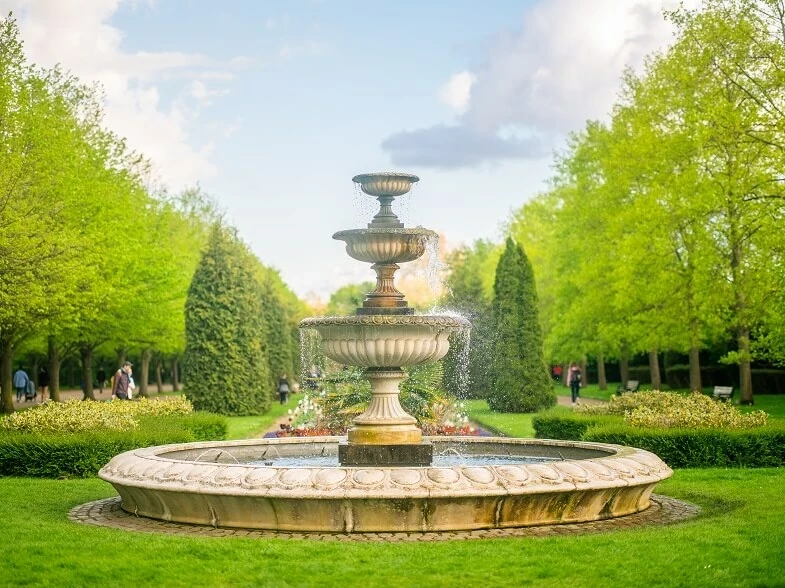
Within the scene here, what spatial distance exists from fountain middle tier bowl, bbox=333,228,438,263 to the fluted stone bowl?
67cm

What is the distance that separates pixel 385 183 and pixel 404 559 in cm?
547

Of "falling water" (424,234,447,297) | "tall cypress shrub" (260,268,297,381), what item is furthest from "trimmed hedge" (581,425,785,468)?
"tall cypress shrub" (260,268,297,381)

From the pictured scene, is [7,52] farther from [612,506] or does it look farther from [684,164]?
[612,506]

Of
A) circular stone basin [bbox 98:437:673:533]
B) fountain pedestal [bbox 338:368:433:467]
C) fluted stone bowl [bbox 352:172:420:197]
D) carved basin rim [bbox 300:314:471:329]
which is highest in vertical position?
fluted stone bowl [bbox 352:172:420:197]

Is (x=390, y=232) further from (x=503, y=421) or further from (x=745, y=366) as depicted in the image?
(x=745, y=366)

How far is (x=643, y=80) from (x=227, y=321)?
627 inches

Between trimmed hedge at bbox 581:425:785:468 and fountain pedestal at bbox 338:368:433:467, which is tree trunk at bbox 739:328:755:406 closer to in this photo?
trimmed hedge at bbox 581:425:785:468

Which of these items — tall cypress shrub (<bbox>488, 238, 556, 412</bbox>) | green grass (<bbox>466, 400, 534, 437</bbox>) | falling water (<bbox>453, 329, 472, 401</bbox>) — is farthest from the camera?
falling water (<bbox>453, 329, 472, 401</bbox>)

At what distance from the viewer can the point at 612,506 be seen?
10.8m

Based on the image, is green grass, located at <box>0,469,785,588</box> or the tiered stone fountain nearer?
green grass, located at <box>0,469,785,588</box>

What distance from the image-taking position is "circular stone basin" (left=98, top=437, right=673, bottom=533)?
9.80 m

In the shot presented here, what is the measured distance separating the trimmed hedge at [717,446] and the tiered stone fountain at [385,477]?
3148 mm

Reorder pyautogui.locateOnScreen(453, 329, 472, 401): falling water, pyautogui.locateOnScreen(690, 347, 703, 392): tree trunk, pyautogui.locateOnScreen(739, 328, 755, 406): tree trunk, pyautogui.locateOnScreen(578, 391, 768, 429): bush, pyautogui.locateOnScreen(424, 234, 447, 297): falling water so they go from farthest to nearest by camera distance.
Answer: pyautogui.locateOnScreen(453, 329, 472, 401): falling water → pyautogui.locateOnScreen(690, 347, 703, 392): tree trunk → pyautogui.locateOnScreen(739, 328, 755, 406): tree trunk → pyautogui.locateOnScreen(578, 391, 768, 429): bush → pyautogui.locateOnScreen(424, 234, 447, 297): falling water

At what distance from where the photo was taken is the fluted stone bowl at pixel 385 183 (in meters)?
12.7
